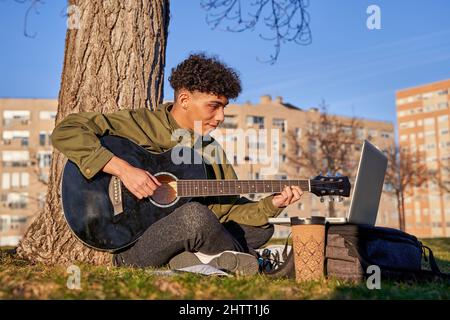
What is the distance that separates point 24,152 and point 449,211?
81.6 meters

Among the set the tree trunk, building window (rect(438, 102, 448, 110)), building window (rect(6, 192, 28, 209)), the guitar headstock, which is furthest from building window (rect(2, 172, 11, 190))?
building window (rect(438, 102, 448, 110))

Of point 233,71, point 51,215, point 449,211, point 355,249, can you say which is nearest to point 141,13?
point 233,71

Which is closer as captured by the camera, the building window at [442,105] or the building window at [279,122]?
the building window at [279,122]

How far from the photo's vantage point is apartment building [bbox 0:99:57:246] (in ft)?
237

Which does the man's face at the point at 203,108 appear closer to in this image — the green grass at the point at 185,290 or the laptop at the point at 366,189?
the laptop at the point at 366,189

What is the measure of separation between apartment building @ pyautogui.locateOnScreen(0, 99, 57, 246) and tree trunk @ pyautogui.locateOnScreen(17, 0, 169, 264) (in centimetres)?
7018

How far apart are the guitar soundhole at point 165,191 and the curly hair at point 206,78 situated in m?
0.86

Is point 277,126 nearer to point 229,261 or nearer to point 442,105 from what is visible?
point 442,105

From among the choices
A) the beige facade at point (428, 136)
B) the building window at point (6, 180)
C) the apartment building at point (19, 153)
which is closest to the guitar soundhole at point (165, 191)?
the apartment building at point (19, 153)

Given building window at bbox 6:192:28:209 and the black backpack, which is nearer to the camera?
the black backpack

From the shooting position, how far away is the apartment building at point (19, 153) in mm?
72250

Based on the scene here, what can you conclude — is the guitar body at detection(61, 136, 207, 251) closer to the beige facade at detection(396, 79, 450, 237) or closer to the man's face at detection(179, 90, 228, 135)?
the man's face at detection(179, 90, 228, 135)

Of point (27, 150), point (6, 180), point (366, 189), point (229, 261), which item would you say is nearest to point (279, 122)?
point (27, 150)
